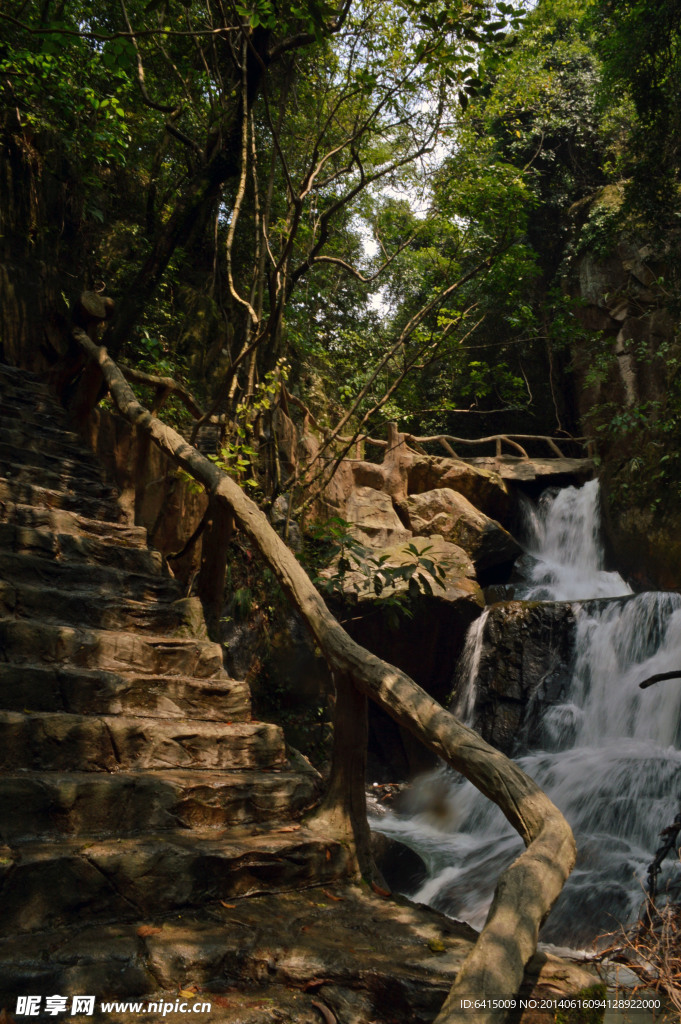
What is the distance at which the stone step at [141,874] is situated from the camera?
6.90 feet

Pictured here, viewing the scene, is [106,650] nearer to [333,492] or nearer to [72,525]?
[72,525]

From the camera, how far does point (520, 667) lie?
8930 mm

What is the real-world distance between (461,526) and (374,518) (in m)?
1.77

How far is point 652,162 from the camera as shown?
10438 millimetres

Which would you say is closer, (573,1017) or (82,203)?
(573,1017)

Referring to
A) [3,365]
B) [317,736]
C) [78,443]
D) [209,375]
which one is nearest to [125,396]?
[78,443]

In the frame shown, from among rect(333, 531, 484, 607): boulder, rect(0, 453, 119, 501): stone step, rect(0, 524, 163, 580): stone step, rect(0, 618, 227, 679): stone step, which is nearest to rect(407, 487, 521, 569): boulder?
rect(333, 531, 484, 607): boulder

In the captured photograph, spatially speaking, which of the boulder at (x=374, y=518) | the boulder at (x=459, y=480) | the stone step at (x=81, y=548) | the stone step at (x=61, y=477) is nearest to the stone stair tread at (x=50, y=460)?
the stone step at (x=61, y=477)

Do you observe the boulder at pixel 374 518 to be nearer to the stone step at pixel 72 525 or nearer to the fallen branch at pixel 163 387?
the fallen branch at pixel 163 387

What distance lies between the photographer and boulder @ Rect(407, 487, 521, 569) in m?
11.3

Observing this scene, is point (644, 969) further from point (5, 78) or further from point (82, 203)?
point (82, 203)

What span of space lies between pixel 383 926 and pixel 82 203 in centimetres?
879

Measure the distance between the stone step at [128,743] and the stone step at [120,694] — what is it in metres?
0.08

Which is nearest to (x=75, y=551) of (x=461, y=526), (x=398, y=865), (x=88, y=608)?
(x=88, y=608)
